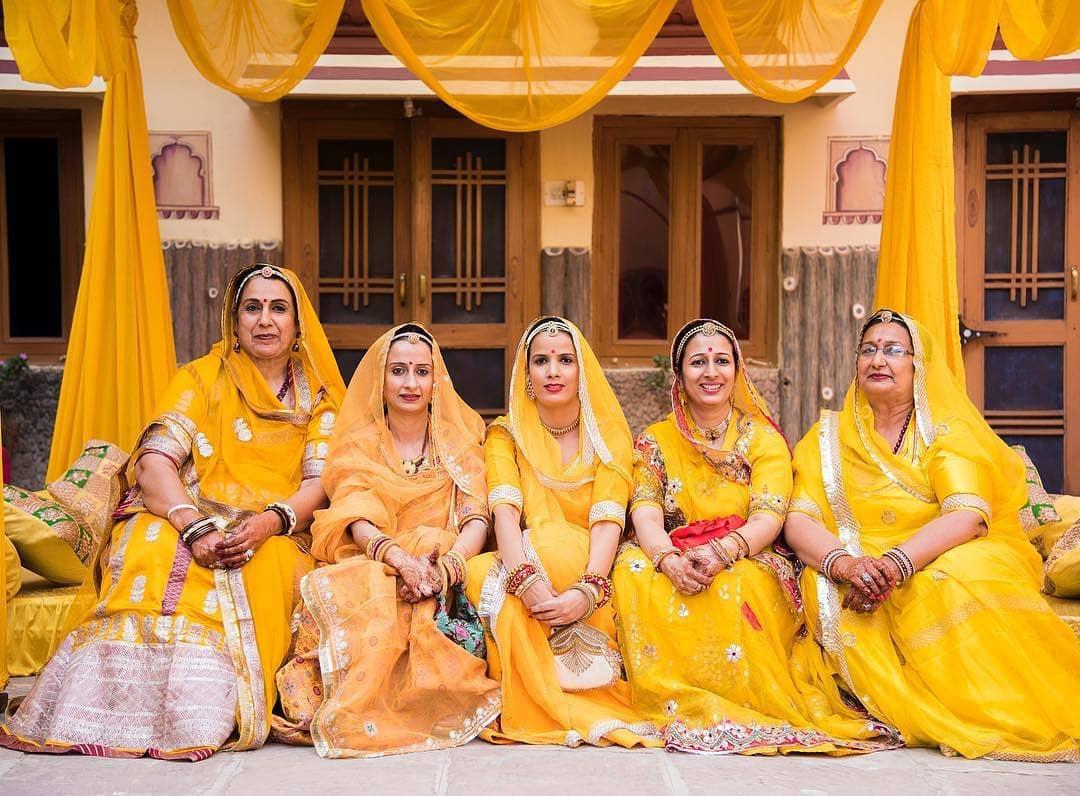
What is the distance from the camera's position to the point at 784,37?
14.4 ft

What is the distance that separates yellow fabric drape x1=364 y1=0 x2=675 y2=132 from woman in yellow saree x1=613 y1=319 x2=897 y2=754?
4.36ft

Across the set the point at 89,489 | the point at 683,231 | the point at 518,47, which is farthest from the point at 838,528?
the point at 683,231

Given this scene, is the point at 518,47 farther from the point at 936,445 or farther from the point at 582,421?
the point at 936,445

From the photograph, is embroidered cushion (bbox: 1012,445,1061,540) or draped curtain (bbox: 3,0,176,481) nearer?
embroidered cushion (bbox: 1012,445,1061,540)

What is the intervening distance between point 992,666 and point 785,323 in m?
3.15

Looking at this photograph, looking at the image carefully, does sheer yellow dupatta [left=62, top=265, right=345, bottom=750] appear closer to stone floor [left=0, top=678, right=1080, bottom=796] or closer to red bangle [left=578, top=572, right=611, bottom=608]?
stone floor [left=0, top=678, right=1080, bottom=796]

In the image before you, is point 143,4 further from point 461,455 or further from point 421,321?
point 461,455

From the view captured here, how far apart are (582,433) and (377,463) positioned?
71 cm

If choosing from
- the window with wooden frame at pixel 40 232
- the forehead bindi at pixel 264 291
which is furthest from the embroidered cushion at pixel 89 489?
the window with wooden frame at pixel 40 232

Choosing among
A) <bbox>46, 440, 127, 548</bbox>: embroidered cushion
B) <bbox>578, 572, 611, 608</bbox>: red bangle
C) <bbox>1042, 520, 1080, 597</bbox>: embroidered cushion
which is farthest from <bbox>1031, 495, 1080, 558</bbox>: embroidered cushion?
<bbox>46, 440, 127, 548</bbox>: embroidered cushion

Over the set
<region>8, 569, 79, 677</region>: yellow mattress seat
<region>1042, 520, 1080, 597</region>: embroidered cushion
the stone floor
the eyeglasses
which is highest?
the eyeglasses

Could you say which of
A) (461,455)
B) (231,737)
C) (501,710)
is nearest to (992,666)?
(501,710)

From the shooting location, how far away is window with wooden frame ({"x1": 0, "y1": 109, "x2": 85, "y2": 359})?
596 centimetres

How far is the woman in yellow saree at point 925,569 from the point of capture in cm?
302
